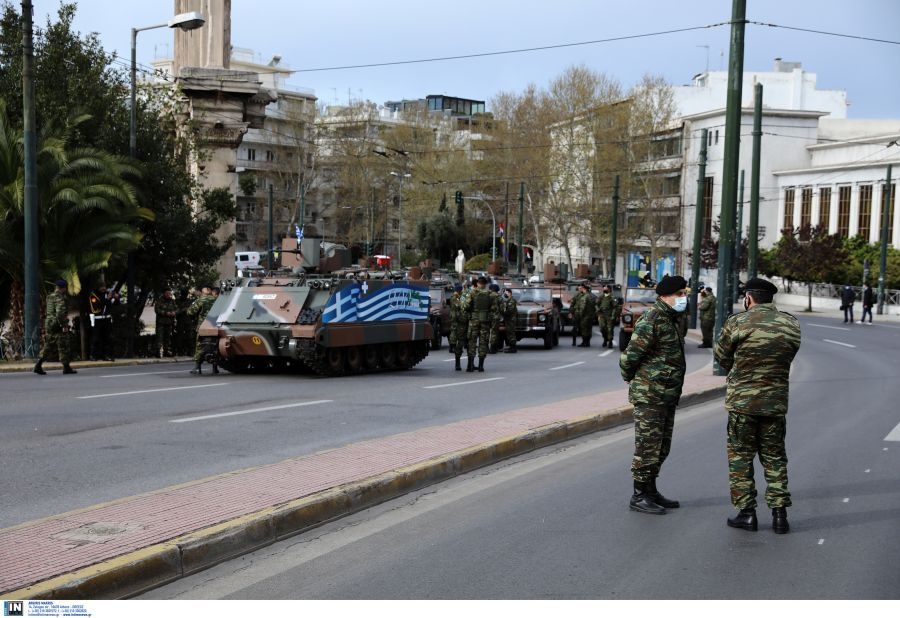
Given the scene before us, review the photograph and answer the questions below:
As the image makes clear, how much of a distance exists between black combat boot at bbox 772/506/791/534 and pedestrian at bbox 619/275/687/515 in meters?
0.90

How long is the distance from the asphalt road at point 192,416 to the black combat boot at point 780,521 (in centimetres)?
462

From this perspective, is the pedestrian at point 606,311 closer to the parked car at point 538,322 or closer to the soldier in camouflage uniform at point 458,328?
the parked car at point 538,322

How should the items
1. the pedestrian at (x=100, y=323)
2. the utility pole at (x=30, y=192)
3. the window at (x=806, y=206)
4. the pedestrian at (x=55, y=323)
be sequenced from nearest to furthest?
the pedestrian at (x=55, y=323), the utility pole at (x=30, y=192), the pedestrian at (x=100, y=323), the window at (x=806, y=206)

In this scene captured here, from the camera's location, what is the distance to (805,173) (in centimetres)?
7381

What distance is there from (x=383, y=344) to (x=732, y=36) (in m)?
8.58

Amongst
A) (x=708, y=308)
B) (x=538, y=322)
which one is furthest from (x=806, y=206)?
(x=538, y=322)

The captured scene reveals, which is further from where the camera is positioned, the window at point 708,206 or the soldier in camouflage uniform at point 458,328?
the window at point 708,206

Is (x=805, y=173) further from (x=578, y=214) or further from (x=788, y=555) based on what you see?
(x=788, y=555)

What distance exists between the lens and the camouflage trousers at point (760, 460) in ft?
25.0

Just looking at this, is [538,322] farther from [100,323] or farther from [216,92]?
[100,323]

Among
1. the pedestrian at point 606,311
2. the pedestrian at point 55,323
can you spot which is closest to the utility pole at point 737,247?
the pedestrian at point 606,311

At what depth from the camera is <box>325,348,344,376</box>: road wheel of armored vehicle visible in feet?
65.5

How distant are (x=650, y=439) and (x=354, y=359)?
13126 mm

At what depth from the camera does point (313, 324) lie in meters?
19.5
